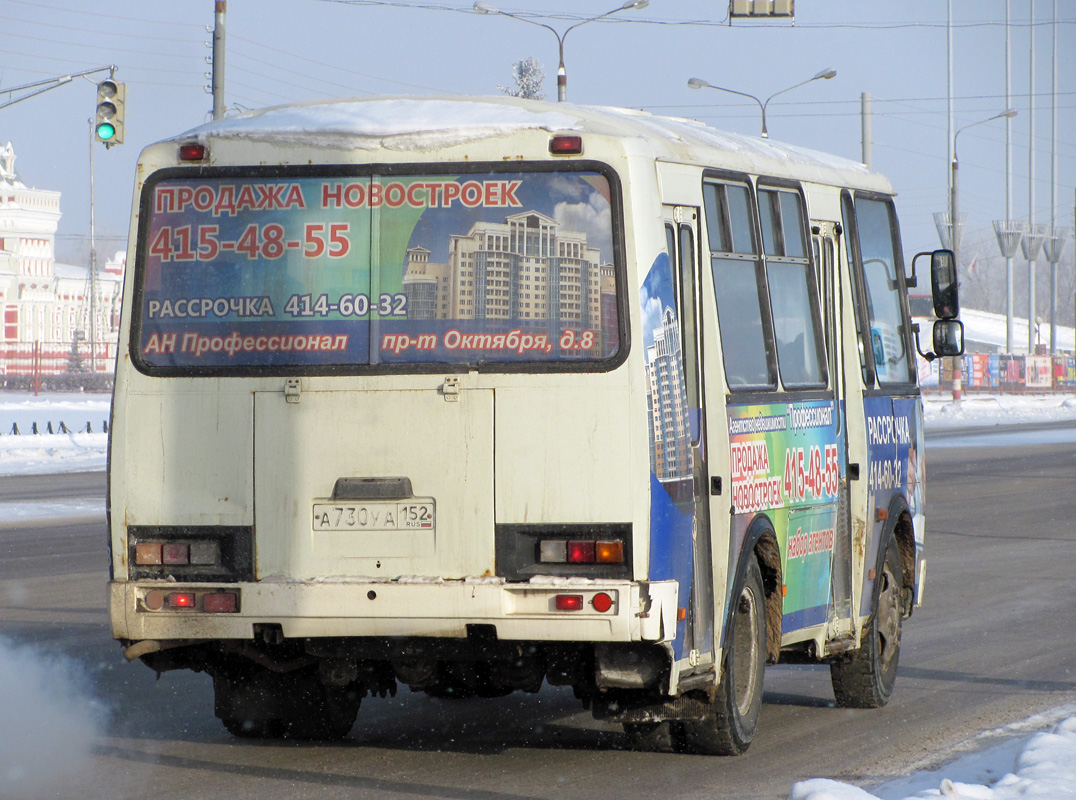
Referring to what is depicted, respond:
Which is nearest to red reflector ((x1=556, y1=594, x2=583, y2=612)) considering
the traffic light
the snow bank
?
the snow bank

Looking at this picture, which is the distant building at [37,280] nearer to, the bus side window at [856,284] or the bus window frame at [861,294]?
the bus window frame at [861,294]

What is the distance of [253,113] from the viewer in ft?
23.1

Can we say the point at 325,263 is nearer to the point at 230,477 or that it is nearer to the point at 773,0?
the point at 230,477

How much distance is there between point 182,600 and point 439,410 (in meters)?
1.23

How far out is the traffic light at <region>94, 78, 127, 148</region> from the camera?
2288cm

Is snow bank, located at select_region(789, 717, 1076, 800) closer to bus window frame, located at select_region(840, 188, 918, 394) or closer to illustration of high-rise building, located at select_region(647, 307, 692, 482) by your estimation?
illustration of high-rise building, located at select_region(647, 307, 692, 482)

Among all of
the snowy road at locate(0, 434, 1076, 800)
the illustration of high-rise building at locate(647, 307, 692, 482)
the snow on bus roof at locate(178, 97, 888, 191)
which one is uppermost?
the snow on bus roof at locate(178, 97, 888, 191)

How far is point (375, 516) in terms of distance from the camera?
6.45 metres

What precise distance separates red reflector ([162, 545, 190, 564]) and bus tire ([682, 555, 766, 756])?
2162 millimetres

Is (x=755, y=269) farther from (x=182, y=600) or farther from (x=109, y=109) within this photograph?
(x=109, y=109)

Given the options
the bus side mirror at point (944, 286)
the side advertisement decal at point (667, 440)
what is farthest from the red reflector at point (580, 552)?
the bus side mirror at point (944, 286)

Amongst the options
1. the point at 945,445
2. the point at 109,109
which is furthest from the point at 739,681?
the point at 945,445

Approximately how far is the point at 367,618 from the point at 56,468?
24.5 metres

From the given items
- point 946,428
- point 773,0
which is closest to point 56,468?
point 773,0
